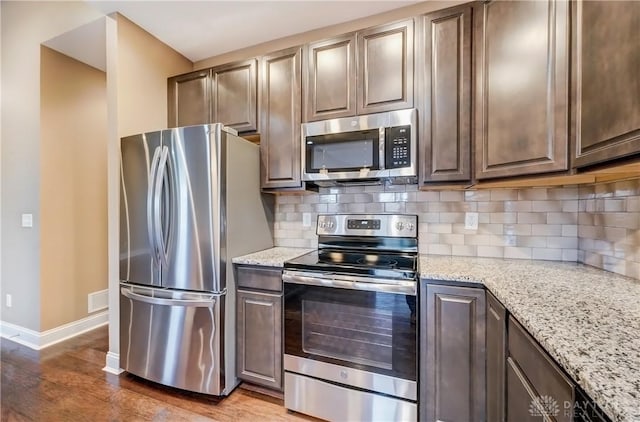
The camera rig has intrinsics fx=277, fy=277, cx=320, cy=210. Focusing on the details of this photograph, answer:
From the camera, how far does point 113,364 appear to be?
84.4 inches

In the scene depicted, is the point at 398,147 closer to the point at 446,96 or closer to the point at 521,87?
the point at 446,96

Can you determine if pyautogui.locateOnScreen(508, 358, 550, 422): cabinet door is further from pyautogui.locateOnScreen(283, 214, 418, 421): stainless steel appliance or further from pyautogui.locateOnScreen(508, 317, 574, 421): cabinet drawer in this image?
pyautogui.locateOnScreen(283, 214, 418, 421): stainless steel appliance

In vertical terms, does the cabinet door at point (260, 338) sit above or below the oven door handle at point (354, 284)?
below

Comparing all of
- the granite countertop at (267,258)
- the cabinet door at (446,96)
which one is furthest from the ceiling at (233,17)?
the granite countertop at (267,258)

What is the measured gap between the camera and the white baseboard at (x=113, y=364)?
212 centimetres

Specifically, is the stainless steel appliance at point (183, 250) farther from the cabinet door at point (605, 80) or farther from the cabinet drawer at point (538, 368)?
the cabinet door at point (605, 80)

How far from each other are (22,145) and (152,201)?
187 cm

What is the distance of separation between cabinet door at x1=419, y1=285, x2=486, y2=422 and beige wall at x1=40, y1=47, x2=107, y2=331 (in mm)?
3206

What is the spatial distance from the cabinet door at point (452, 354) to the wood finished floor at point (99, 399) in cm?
77

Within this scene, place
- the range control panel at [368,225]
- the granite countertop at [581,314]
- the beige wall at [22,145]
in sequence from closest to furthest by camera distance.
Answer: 1. the granite countertop at [581,314]
2. the range control panel at [368,225]
3. the beige wall at [22,145]

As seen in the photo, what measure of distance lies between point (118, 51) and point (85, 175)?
1425 mm

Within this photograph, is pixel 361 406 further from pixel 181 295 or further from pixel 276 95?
pixel 276 95

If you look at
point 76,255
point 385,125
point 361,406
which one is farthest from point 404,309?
point 76,255

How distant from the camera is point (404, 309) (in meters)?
1.46
